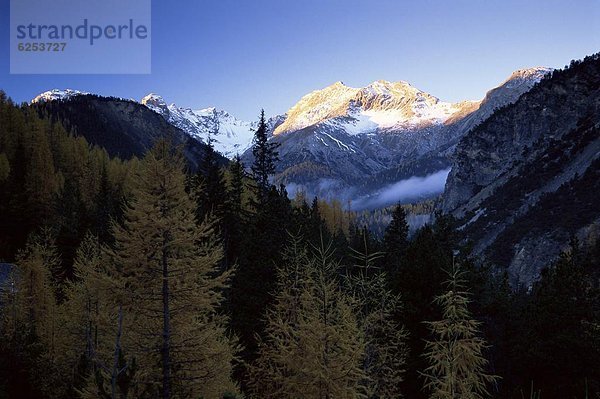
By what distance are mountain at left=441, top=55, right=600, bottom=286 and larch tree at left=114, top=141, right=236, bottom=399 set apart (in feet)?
166

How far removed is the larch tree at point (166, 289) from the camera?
1095cm

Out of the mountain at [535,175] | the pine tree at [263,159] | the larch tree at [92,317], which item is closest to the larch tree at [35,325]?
the larch tree at [92,317]

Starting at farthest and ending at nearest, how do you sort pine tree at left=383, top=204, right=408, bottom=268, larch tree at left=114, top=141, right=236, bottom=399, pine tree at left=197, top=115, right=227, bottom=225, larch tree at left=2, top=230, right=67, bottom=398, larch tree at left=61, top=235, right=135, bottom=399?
pine tree at left=383, top=204, right=408, bottom=268
pine tree at left=197, top=115, right=227, bottom=225
larch tree at left=2, top=230, right=67, bottom=398
larch tree at left=61, top=235, right=135, bottom=399
larch tree at left=114, top=141, right=236, bottom=399

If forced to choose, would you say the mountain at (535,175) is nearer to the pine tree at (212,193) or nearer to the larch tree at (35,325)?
the pine tree at (212,193)

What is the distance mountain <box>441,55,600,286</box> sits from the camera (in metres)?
80.8

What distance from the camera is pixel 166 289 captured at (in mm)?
11102

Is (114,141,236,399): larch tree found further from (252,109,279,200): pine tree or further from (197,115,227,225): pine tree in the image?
(252,109,279,200): pine tree

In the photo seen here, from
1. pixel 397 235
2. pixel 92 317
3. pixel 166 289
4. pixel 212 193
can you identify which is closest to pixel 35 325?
pixel 92 317

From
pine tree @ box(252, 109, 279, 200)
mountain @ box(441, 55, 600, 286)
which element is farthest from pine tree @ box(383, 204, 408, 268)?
mountain @ box(441, 55, 600, 286)

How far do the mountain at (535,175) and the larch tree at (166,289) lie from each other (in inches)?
1991

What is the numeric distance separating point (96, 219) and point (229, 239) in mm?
25129

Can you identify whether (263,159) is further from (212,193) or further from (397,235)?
(397,235)

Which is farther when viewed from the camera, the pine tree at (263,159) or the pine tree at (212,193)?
the pine tree at (263,159)

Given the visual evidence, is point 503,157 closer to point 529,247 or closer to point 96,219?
point 529,247
